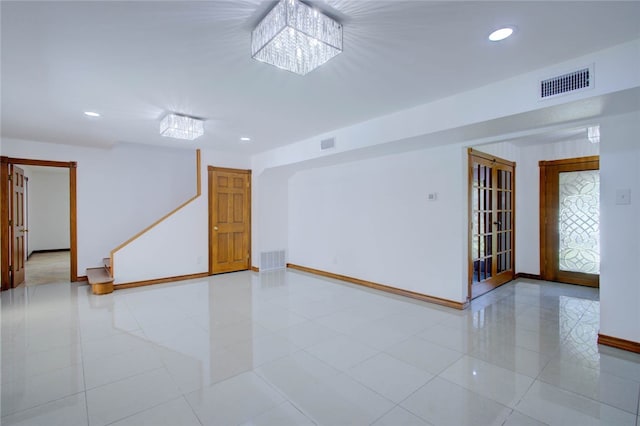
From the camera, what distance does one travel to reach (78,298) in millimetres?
4562

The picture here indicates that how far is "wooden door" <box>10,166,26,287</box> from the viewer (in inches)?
203

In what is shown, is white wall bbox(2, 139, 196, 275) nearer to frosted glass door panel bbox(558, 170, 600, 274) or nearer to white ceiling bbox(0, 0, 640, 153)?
white ceiling bbox(0, 0, 640, 153)

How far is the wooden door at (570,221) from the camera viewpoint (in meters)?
5.00

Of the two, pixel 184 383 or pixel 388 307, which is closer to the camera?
pixel 184 383

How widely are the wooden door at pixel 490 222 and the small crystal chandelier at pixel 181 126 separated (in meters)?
3.62

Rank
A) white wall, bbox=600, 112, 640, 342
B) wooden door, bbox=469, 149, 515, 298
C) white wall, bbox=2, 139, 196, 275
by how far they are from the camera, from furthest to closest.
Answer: white wall, bbox=2, 139, 196, 275 → wooden door, bbox=469, 149, 515, 298 → white wall, bbox=600, 112, 640, 342

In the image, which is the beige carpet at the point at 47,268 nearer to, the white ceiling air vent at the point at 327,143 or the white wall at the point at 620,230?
the white ceiling air vent at the point at 327,143

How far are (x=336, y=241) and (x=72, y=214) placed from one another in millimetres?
4798

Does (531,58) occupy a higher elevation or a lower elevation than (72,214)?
higher

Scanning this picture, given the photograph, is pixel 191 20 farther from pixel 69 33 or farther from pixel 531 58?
pixel 531 58

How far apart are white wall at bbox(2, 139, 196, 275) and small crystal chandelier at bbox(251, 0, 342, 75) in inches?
208

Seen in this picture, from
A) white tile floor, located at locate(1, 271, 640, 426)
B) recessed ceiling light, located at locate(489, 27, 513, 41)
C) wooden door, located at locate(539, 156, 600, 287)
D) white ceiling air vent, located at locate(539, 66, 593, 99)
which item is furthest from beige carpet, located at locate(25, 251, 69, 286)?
wooden door, located at locate(539, 156, 600, 287)

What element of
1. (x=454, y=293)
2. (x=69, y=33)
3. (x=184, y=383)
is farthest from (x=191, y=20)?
(x=454, y=293)

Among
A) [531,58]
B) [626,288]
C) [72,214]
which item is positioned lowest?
[626,288]
